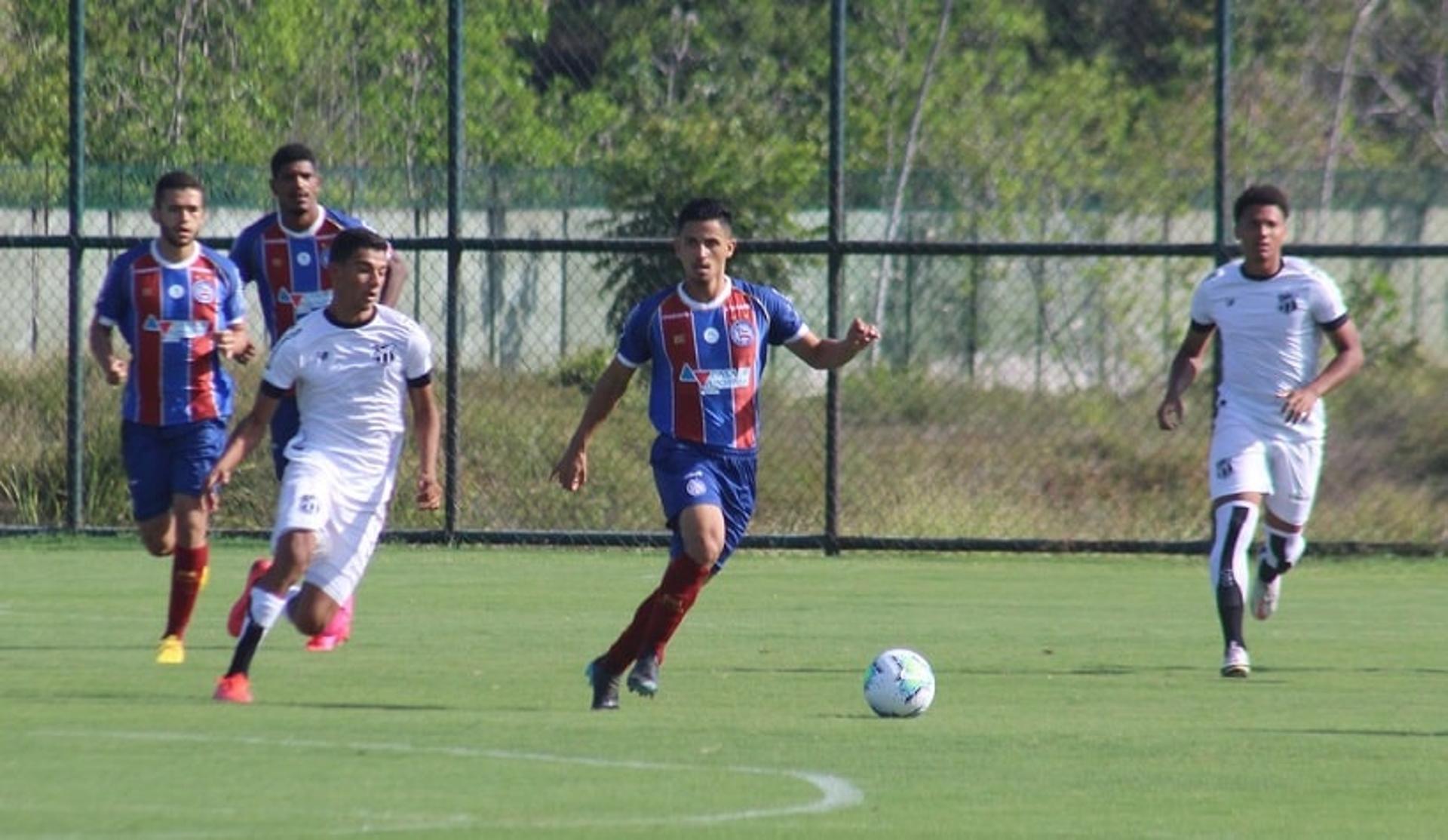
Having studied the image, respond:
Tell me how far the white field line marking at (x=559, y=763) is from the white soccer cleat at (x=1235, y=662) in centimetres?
363

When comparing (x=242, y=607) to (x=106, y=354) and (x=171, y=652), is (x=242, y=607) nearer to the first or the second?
(x=171, y=652)

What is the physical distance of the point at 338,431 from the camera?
413 inches

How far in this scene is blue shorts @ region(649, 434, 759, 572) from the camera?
10.4 meters

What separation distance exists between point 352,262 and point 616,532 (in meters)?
7.86

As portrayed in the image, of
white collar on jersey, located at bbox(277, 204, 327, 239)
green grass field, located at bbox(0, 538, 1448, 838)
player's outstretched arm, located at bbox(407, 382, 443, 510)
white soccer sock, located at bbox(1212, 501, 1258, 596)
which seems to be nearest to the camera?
green grass field, located at bbox(0, 538, 1448, 838)

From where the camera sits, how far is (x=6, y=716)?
31.2 ft

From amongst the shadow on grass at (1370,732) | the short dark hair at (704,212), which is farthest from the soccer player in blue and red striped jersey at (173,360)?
the shadow on grass at (1370,732)

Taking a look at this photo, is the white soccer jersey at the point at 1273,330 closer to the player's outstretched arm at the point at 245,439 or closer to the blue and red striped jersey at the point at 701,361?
the blue and red striped jersey at the point at 701,361

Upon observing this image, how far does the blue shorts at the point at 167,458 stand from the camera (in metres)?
12.3

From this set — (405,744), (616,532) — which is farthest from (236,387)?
(405,744)

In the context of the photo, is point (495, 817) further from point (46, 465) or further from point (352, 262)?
point (46, 465)

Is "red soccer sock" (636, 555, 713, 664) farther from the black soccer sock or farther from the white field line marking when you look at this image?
the white field line marking

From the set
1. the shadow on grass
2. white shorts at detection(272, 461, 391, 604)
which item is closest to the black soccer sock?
white shorts at detection(272, 461, 391, 604)

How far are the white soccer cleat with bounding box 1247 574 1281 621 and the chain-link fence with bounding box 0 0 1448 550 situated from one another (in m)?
4.61
